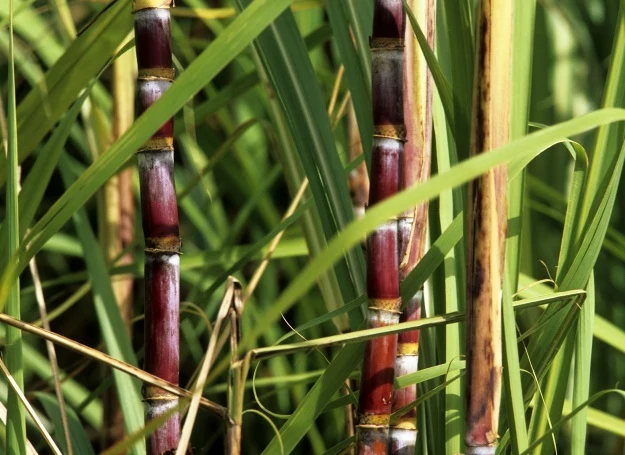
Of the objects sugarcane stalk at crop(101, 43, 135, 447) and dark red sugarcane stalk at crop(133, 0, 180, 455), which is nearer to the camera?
dark red sugarcane stalk at crop(133, 0, 180, 455)

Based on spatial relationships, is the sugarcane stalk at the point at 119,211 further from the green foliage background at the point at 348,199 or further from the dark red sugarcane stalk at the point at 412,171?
the dark red sugarcane stalk at the point at 412,171

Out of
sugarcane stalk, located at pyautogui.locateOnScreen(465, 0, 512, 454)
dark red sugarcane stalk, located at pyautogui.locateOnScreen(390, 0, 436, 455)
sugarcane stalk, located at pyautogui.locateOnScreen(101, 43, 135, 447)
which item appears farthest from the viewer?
sugarcane stalk, located at pyautogui.locateOnScreen(101, 43, 135, 447)

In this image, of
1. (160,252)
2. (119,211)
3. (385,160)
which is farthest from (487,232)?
(119,211)

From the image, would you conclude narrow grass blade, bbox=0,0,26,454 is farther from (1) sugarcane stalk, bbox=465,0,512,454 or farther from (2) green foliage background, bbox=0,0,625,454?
(1) sugarcane stalk, bbox=465,0,512,454

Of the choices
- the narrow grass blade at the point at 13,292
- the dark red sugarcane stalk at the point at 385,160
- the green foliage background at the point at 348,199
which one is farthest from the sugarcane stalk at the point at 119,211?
the dark red sugarcane stalk at the point at 385,160

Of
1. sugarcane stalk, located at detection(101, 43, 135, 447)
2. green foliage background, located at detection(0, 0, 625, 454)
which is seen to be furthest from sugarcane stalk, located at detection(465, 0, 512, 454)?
sugarcane stalk, located at detection(101, 43, 135, 447)

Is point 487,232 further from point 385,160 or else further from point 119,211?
point 119,211

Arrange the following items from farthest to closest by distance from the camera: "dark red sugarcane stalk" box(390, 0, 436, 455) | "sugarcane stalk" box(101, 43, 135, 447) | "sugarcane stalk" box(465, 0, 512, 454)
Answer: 1. "sugarcane stalk" box(101, 43, 135, 447)
2. "dark red sugarcane stalk" box(390, 0, 436, 455)
3. "sugarcane stalk" box(465, 0, 512, 454)
